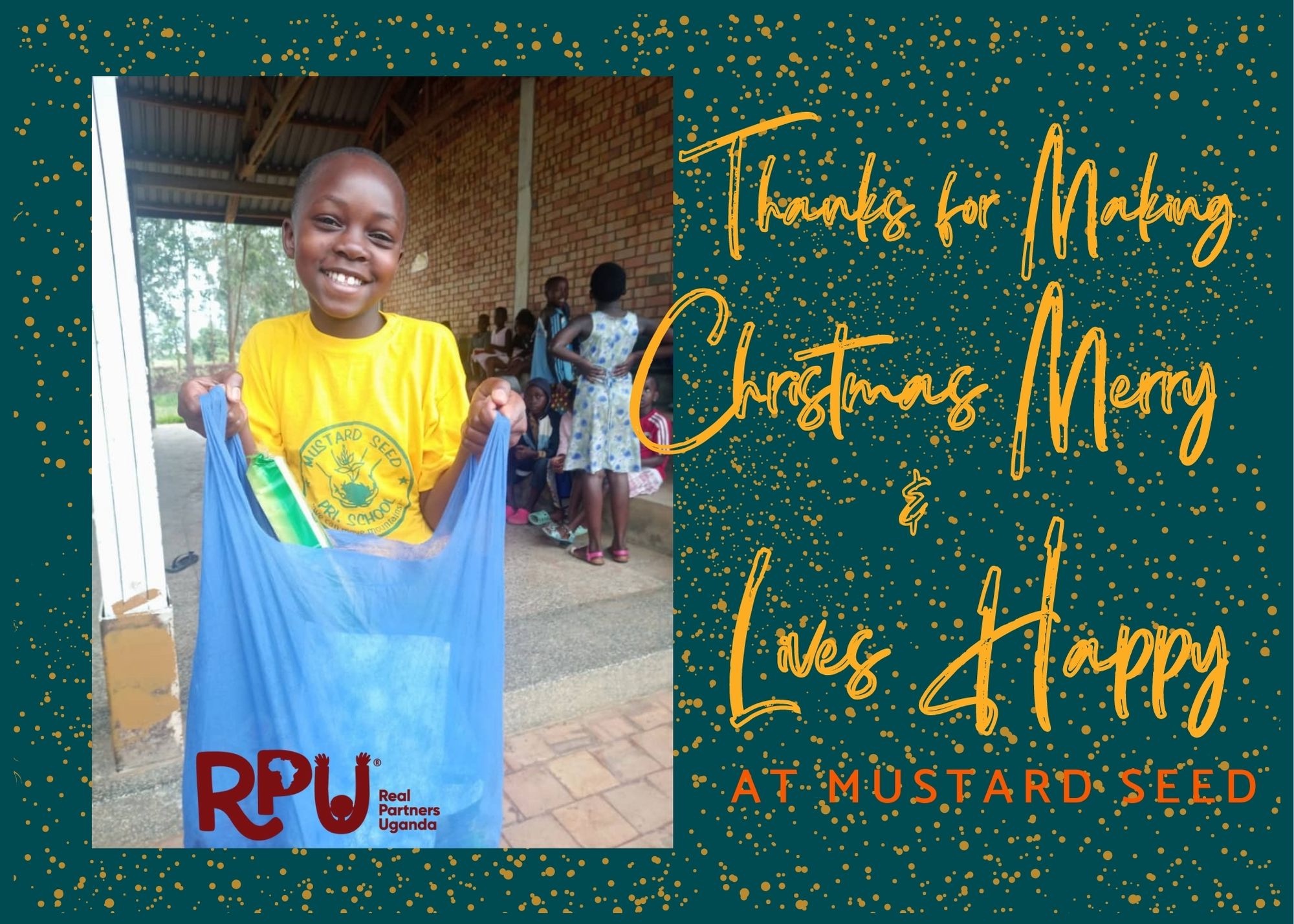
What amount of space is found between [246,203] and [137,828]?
1043cm

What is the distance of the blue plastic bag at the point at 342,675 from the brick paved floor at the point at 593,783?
2.15ft

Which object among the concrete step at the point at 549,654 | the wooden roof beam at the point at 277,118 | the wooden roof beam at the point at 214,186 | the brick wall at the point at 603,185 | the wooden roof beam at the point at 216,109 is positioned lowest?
the concrete step at the point at 549,654

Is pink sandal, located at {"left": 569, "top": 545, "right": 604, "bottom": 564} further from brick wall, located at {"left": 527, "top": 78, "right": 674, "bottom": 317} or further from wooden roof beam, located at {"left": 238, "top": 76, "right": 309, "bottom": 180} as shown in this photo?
wooden roof beam, located at {"left": 238, "top": 76, "right": 309, "bottom": 180}

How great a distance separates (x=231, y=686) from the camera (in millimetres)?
1234

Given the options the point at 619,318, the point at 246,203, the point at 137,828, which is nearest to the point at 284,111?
the point at 246,203

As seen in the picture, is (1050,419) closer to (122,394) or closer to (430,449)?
(430,449)

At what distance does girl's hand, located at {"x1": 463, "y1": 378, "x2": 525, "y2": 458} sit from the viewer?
52.1 inches

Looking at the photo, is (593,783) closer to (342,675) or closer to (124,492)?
(342,675)

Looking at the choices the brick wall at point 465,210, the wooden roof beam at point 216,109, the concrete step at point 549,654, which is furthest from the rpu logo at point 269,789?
the wooden roof beam at point 216,109

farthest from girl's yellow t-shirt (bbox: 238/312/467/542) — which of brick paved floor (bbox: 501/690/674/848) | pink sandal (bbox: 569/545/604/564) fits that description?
pink sandal (bbox: 569/545/604/564)

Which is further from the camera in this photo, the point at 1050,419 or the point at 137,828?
the point at 137,828

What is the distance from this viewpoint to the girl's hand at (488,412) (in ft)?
4.34

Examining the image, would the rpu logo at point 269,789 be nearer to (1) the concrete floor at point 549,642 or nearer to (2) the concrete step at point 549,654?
(1) the concrete floor at point 549,642

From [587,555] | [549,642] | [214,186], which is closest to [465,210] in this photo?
[214,186]
